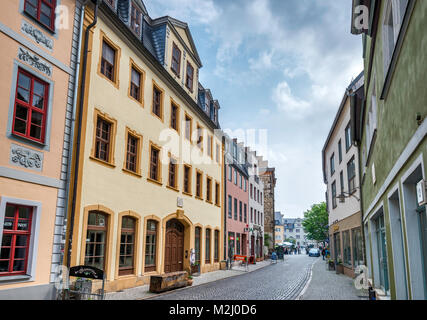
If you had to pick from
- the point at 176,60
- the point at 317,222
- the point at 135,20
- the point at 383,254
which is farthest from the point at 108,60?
the point at 317,222

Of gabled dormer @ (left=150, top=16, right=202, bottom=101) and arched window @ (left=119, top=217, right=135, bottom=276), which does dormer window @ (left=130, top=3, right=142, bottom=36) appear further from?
arched window @ (left=119, top=217, right=135, bottom=276)

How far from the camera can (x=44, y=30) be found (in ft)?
36.0

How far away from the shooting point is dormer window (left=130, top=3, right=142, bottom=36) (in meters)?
17.1

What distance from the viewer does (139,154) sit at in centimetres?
1662

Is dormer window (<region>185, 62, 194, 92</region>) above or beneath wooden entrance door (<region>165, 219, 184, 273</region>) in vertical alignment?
above

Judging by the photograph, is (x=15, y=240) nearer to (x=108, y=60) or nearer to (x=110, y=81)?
(x=110, y=81)

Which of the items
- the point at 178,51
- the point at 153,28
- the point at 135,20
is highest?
the point at 153,28

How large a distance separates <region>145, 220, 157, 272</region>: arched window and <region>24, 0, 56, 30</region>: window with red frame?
368 inches

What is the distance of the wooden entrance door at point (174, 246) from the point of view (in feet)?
64.0

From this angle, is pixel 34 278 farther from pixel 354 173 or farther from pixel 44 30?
pixel 354 173

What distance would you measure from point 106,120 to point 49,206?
4.68 m

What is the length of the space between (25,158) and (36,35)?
11.6ft

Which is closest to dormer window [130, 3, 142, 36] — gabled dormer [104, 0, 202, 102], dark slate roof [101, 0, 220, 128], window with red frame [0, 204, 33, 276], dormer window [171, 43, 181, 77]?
gabled dormer [104, 0, 202, 102]

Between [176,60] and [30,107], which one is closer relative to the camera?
[30,107]
